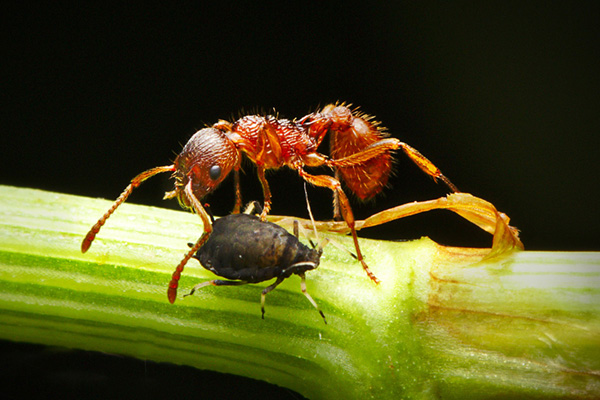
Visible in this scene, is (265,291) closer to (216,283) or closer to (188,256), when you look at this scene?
(216,283)

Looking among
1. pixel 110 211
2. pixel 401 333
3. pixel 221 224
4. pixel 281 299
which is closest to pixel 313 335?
pixel 281 299

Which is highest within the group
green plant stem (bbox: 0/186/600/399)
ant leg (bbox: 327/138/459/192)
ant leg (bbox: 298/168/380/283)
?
ant leg (bbox: 327/138/459/192)

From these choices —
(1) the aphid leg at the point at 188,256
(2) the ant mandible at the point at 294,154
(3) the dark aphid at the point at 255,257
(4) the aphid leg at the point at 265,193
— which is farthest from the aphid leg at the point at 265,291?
(4) the aphid leg at the point at 265,193

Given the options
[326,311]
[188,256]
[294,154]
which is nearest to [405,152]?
[294,154]

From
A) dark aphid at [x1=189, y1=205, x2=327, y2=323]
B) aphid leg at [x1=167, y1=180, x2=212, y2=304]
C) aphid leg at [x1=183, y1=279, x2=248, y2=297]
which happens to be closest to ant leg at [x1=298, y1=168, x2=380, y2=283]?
dark aphid at [x1=189, y1=205, x2=327, y2=323]

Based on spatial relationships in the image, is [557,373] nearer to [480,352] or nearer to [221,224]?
[480,352]

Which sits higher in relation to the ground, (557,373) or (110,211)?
(110,211)

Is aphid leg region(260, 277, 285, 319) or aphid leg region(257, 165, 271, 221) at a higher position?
aphid leg region(257, 165, 271, 221)

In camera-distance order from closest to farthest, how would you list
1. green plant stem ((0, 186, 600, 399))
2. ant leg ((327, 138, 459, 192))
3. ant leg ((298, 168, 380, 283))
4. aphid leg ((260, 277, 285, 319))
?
green plant stem ((0, 186, 600, 399)) < aphid leg ((260, 277, 285, 319)) < ant leg ((298, 168, 380, 283)) < ant leg ((327, 138, 459, 192))

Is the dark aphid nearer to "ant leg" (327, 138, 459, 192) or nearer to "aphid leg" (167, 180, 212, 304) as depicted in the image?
"aphid leg" (167, 180, 212, 304)
